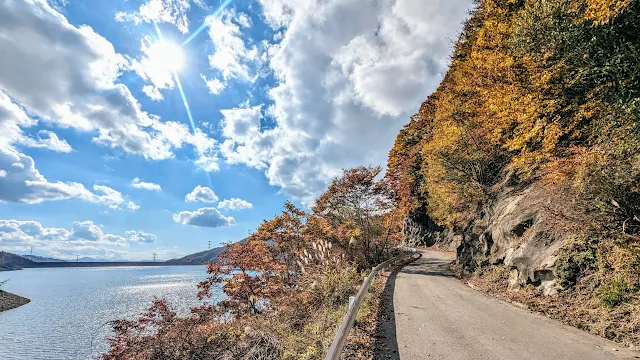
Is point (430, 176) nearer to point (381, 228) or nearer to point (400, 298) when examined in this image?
point (381, 228)

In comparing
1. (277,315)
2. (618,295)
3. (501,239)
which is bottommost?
(277,315)

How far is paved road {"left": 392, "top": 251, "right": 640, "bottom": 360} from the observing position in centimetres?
550

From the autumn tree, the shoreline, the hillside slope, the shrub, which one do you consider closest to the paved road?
the hillside slope

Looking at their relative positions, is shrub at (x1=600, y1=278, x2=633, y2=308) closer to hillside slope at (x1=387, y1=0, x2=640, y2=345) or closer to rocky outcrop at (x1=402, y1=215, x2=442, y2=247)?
hillside slope at (x1=387, y1=0, x2=640, y2=345)

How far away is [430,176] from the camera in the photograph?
24.4 m

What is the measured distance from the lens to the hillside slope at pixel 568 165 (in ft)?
24.7

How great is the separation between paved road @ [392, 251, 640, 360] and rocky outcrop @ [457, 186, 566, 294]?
4.95ft

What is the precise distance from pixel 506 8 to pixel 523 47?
21.2 ft

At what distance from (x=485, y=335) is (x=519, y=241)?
23.2ft

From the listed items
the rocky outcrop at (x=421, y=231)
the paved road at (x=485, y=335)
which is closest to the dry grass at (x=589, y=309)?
the paved road at (x=485, y=335)

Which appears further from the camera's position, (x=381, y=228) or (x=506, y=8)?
(x=381, y=228)

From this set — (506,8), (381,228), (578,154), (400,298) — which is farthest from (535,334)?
(506,8)

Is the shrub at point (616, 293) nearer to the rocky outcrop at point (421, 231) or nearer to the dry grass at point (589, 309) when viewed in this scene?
the dry grass at point (589, 309)

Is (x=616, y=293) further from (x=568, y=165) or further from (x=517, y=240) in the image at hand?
(x=517, y=240)
